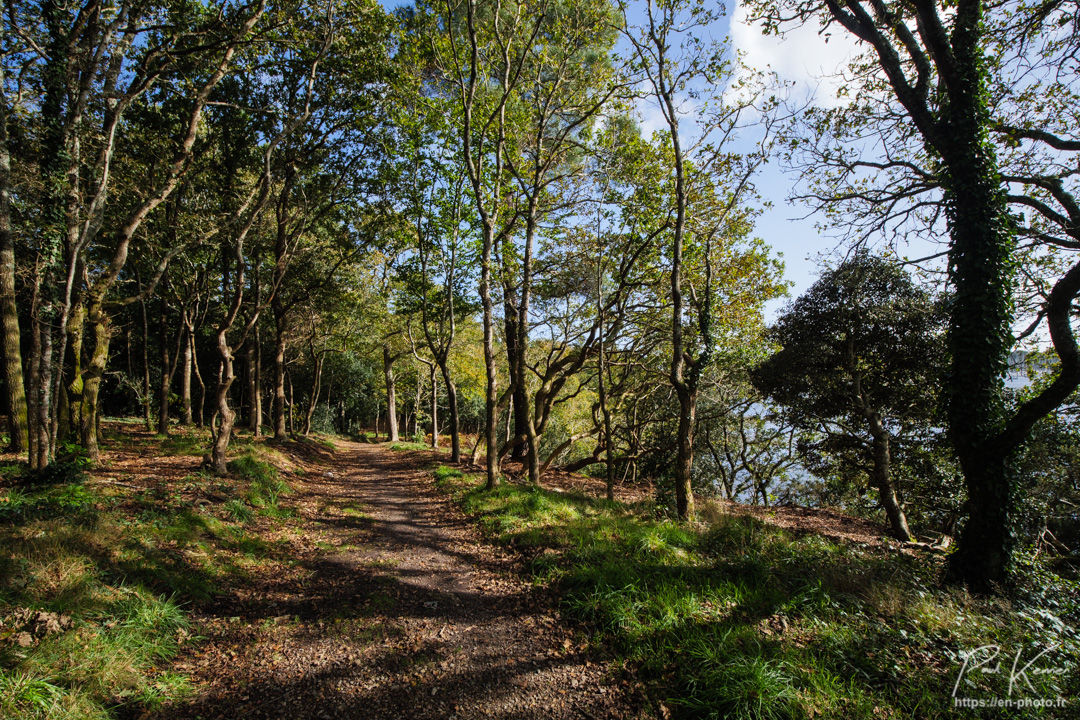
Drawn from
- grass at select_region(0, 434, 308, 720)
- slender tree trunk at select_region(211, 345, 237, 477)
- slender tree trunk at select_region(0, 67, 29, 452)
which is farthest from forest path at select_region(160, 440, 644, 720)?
slender tree trunk at select_region(0, 67, 29, 452)

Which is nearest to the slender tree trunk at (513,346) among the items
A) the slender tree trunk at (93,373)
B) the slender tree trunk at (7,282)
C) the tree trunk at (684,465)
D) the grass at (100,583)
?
the tree trunk at (684,465)

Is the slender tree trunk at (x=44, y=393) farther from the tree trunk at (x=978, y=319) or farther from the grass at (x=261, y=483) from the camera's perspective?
the tree trunk at (x=978, y=319)

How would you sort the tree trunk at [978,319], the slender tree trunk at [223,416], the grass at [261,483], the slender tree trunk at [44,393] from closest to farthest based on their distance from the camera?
1. the tree trunk at [978,319]
2. the slender tree trunk at [44,393]
3. the grass at [261,483]
4. the slender tree trunk at [223,416]

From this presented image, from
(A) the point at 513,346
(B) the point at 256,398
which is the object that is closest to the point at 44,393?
(B) the point at 256,398

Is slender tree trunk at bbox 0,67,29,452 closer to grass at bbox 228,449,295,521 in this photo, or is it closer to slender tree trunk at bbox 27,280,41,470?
slender tree trunk at bbox 27,280,41,470

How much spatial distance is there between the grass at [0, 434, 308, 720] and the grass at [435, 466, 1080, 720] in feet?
12.1

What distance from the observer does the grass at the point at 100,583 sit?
108 inches

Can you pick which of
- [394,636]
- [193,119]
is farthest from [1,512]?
[193,119]

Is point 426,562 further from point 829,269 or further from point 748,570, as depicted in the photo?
point 829,269

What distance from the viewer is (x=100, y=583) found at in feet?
12.5

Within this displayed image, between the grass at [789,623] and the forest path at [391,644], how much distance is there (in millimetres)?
474

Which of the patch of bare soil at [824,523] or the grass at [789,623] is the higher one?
the grass at [789,623]

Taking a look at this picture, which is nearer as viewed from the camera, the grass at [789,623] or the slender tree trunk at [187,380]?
the grass at [789,623]

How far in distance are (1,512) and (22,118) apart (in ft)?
24.3
